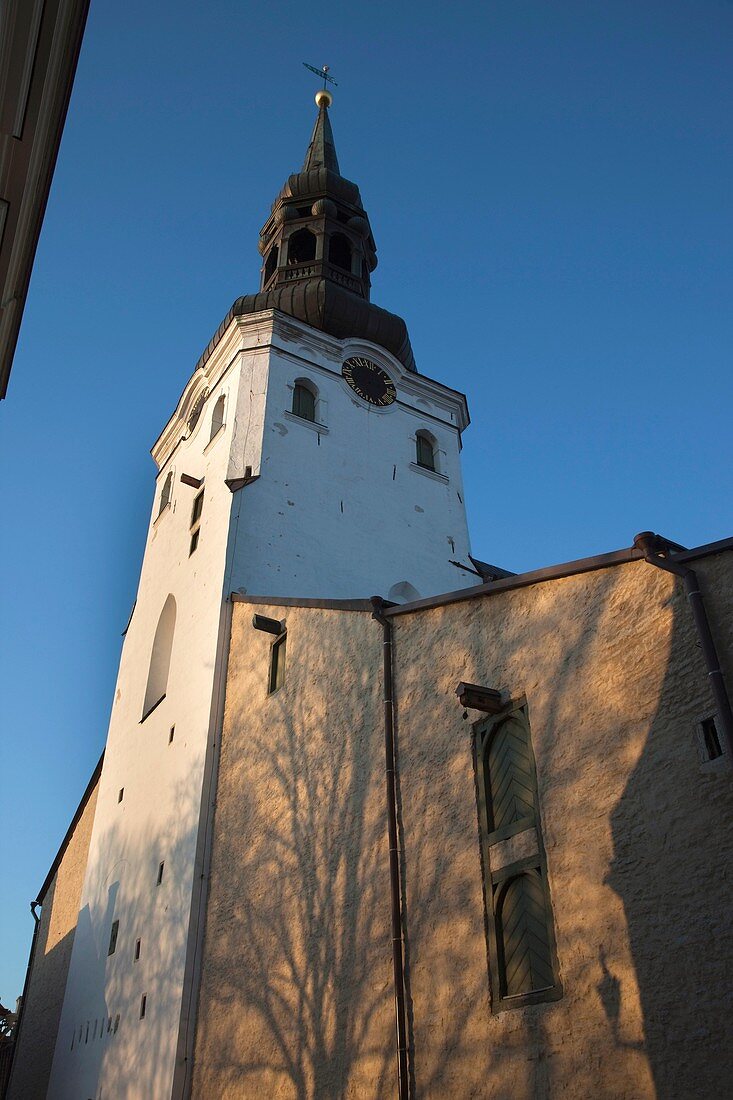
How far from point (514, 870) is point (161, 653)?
34.7 ft

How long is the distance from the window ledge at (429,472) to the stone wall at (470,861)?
7.73 metres

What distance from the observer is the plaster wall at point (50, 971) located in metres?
17.2

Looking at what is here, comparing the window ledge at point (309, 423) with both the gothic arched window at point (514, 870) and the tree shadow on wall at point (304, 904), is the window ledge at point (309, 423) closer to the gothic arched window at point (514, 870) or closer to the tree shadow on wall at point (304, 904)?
the tree shadow on wall at point (304, 904)

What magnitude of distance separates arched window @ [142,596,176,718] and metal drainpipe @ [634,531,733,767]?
10633 millimetres

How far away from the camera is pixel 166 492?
20.8 metres

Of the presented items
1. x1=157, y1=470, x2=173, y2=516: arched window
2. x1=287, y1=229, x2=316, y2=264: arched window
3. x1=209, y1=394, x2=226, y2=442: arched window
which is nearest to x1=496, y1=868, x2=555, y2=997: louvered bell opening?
x1=209, y1=394, x2=226, y2=442: arched window

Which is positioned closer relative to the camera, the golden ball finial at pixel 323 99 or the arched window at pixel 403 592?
the arched window at pixel 403 592

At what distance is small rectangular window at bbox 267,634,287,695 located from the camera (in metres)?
12.6

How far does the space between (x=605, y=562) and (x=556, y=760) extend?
1.73 meters

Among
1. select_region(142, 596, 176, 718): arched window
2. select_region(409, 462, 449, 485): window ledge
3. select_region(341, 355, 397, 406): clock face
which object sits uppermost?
select_region(341, 355, 397, 406): clock face

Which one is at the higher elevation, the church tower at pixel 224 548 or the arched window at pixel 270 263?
the arched window at pixel 270 263

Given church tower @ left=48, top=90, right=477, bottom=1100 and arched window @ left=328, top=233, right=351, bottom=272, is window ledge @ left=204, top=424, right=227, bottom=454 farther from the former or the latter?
arched window @ left=328, top=233, right=351, bottom=272

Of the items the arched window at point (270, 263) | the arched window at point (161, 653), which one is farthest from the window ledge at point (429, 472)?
the arched window at point (270, 263)

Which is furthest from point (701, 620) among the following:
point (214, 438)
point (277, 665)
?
point (214, 438)
